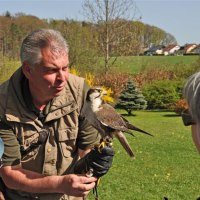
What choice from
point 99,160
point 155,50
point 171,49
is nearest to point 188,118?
point 99,160

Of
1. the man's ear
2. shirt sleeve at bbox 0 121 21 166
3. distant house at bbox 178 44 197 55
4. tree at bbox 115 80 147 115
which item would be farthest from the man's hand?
distant house at bbox 178 44 197 55

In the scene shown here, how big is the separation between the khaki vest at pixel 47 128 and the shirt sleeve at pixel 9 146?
0.16ft

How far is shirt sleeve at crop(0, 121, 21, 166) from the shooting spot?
10.6ft

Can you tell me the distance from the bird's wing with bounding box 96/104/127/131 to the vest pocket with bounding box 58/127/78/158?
229mm

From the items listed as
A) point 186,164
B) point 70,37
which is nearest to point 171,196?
point 186,164

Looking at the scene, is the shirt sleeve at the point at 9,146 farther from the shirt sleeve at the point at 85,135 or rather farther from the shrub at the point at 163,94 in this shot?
the shrub at the point at 163,94

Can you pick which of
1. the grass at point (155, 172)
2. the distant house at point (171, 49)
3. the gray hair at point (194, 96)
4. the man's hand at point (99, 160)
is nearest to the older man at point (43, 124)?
the man's hand at point (99, 160)

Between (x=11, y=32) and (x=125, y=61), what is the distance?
10.9m

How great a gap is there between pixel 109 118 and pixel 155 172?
6883 millimetres

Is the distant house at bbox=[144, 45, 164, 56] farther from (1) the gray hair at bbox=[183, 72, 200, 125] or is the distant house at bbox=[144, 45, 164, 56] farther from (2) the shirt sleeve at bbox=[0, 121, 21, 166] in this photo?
(1) the gray hair at bbox=[183, 72, 200, 125]

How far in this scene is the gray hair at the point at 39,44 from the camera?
324cm

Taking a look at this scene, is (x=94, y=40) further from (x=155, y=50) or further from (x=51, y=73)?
(x=155, y=50)

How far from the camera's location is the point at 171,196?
8141 mm

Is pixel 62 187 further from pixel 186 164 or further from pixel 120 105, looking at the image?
pixel 120 105
